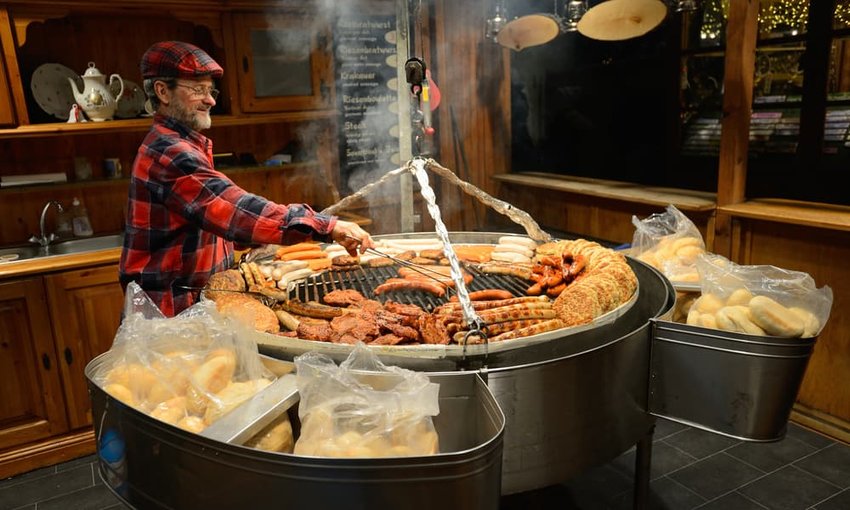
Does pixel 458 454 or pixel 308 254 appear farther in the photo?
pixel 308 254

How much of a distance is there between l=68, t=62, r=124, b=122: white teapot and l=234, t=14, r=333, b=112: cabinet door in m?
0.93

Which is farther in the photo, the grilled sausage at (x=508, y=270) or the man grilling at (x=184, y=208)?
the grilled sausage at (x=508, y=270)

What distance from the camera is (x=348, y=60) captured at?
514cm

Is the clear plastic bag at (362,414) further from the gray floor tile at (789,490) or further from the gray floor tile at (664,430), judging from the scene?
the gray floor tile at (664,430)

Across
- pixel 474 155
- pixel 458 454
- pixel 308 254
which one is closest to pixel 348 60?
pixel 474 155

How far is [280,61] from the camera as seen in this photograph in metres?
4.73

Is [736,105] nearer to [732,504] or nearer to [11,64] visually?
[732,504]

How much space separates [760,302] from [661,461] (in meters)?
1.80

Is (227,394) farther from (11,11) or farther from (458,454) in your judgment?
(11,11)

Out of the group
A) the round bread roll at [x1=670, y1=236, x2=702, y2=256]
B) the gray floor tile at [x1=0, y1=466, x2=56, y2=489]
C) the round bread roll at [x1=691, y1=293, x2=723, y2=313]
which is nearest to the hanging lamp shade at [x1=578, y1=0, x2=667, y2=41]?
the round bread roll at [x1=670, y1=236, x2=702, y2=256]

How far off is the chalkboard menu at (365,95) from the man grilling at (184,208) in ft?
8.37

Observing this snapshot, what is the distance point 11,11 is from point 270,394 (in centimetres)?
352

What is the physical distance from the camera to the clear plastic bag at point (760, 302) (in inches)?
77.2

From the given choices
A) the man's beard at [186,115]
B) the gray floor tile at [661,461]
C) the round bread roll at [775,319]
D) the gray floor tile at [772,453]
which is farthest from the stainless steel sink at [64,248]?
the gray floor tile at [772,453]
